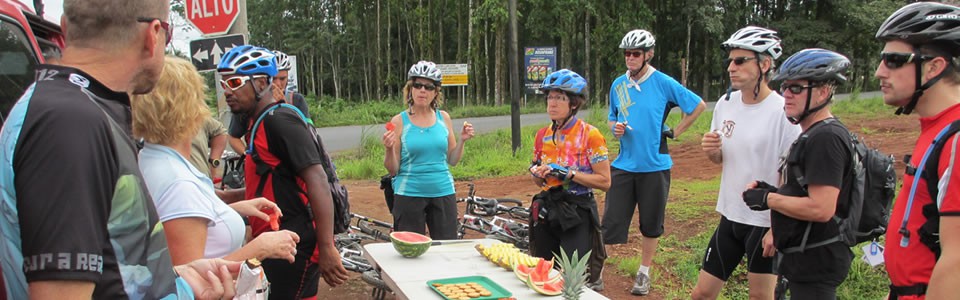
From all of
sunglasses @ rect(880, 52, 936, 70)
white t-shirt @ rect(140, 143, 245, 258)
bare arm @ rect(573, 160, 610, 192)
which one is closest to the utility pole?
bare arm @ rect(573, 160, 610, 192)

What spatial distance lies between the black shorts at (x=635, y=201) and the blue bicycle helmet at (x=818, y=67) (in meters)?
2.14

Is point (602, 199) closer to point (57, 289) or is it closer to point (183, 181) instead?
point (183, 181)

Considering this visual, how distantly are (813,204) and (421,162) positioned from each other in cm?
285

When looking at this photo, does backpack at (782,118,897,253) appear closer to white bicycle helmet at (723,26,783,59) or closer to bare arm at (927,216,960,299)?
white bicycle helmet at (723,26,783,59)

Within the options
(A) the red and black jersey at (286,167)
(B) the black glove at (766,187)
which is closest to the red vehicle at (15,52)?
(A) the red and black jersey at (286,167)

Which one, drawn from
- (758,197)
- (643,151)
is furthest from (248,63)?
(643,151)

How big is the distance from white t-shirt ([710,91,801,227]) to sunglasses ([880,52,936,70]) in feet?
4.48

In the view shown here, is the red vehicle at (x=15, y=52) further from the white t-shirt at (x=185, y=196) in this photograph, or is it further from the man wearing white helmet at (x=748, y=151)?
the man wearing white helmet at (x=748, y=151)

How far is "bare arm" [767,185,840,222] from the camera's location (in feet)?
9.63

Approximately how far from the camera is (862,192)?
10.0 feet

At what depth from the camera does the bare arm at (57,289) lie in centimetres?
121

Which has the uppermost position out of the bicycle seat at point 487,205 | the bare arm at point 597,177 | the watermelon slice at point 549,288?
the bare arm at point 597,177

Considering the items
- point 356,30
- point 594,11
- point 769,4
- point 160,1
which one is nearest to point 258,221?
point 160,1

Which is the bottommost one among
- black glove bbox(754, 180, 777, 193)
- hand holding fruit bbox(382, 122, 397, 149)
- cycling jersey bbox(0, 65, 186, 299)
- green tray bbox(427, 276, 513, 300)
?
green tray bbox(427, 276, 513, 300)
